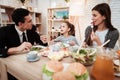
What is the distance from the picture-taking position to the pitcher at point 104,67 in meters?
0.64

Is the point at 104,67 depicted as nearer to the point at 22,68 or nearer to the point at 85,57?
the point at 85,57

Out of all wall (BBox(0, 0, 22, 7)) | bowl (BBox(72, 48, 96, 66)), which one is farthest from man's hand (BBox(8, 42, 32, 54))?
wall (BBox(0, 0, 22, 7))

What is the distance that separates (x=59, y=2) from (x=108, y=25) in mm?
3128

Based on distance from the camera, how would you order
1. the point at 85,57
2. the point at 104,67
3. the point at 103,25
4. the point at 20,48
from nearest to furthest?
the point at 104,67, the point at 85,57, the point at 20,48, the point at 103,25

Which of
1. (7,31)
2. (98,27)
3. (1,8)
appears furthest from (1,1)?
(98,27)

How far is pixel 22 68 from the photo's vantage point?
86 centimetres

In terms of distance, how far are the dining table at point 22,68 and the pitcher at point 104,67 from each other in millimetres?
102

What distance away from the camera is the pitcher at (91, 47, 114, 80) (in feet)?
2.09

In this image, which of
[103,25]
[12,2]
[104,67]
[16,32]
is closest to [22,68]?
[104,67]

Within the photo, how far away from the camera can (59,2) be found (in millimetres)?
4434

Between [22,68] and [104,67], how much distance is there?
0.55 m

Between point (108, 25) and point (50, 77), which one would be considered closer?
point (50, 77)

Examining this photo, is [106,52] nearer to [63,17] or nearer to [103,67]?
[103,67]

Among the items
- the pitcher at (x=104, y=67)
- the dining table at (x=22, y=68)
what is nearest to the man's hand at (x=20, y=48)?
the dining table at (x=22, y=68)
